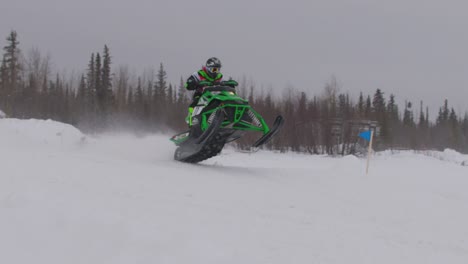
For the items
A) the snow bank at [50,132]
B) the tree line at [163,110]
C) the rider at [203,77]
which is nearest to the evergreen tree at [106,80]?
the tree line at [163,110]

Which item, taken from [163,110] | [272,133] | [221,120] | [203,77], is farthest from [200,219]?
[163,110]

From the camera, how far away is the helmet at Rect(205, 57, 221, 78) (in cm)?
935

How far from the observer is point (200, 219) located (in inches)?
161

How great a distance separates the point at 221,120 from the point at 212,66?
1786mm

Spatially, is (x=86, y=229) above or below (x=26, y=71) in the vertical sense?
below

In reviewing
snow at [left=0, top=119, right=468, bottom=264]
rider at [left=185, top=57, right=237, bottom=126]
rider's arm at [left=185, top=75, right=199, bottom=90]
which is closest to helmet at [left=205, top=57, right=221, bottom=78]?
rider at [left=185, top=57, right=237, bottom=126]

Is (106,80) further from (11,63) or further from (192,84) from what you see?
(192,84)

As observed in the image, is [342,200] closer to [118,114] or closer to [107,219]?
[107,219]

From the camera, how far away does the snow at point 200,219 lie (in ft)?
10.4

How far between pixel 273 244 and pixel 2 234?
219cm

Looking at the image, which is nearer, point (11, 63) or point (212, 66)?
point (212, 66)

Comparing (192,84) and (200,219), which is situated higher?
(192,84)

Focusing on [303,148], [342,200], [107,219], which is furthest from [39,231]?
[303,148]

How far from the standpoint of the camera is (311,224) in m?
4.61
